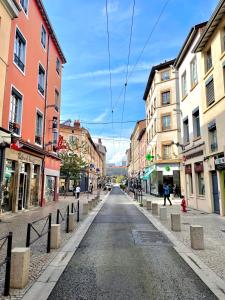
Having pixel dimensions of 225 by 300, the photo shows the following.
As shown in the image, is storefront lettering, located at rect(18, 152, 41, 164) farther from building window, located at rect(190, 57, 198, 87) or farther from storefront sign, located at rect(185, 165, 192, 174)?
building window, located at rect(190, 57, 198, 87)

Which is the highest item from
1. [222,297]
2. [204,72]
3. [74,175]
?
[204,72]

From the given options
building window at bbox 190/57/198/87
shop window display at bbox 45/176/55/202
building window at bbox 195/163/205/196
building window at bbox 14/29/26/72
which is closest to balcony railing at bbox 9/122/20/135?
building window at bbox 14/29/26/72

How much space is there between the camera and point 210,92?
17031mm

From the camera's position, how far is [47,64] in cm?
2256

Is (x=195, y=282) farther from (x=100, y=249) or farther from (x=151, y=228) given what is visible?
(x=151, y=228)

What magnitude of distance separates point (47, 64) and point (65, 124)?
2995 centimetres

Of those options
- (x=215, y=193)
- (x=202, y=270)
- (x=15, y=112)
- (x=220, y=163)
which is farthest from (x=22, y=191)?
(x=202, y=270)

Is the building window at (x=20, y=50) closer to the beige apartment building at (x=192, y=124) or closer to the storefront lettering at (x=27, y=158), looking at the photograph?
the storefront lettering at (x=27, y=158)

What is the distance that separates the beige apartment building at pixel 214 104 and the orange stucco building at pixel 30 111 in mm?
11038

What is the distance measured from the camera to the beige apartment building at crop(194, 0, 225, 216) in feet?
49.8

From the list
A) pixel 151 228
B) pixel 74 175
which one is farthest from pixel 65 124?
pixel 151 228

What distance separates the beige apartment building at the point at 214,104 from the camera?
15164 millimetres

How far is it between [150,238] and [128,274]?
154 inches

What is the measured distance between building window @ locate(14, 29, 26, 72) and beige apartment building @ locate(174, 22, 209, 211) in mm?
11271
